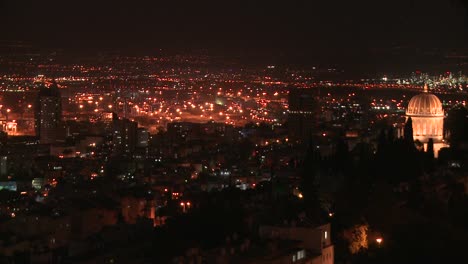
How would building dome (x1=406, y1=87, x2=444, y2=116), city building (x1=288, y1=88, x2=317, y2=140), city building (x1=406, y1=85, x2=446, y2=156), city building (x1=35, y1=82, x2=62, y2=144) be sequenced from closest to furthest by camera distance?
city building (x1=406, y1=85, x2=446, y2=156)
building dome (x1=406, y1=87, x2=444, y2=116)
city building (x1=288, y1=88, x2=317, y2=140)
city building (x1=35, y1=82, x2=62, y2=144)

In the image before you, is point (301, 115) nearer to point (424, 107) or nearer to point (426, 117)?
point (424, 107)

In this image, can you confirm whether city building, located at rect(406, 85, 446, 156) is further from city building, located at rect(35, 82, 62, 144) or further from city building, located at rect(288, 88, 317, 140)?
city building, located at rect(35, 82, 62, 144)

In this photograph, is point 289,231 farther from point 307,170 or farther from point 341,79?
point 341,79

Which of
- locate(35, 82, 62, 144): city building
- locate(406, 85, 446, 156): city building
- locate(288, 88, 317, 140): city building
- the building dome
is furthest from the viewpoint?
locate(35, 82, 62, 144): city building

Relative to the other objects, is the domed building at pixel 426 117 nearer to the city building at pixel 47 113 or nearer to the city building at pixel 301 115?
the city building at pixel 301 115

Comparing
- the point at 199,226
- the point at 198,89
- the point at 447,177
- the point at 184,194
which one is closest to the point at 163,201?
the point at 184,194

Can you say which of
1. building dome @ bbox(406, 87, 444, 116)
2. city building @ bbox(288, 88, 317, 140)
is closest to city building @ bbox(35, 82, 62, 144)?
city building @ bbox(288, 88, 317, 140)

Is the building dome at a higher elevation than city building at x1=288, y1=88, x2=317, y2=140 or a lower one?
higher
